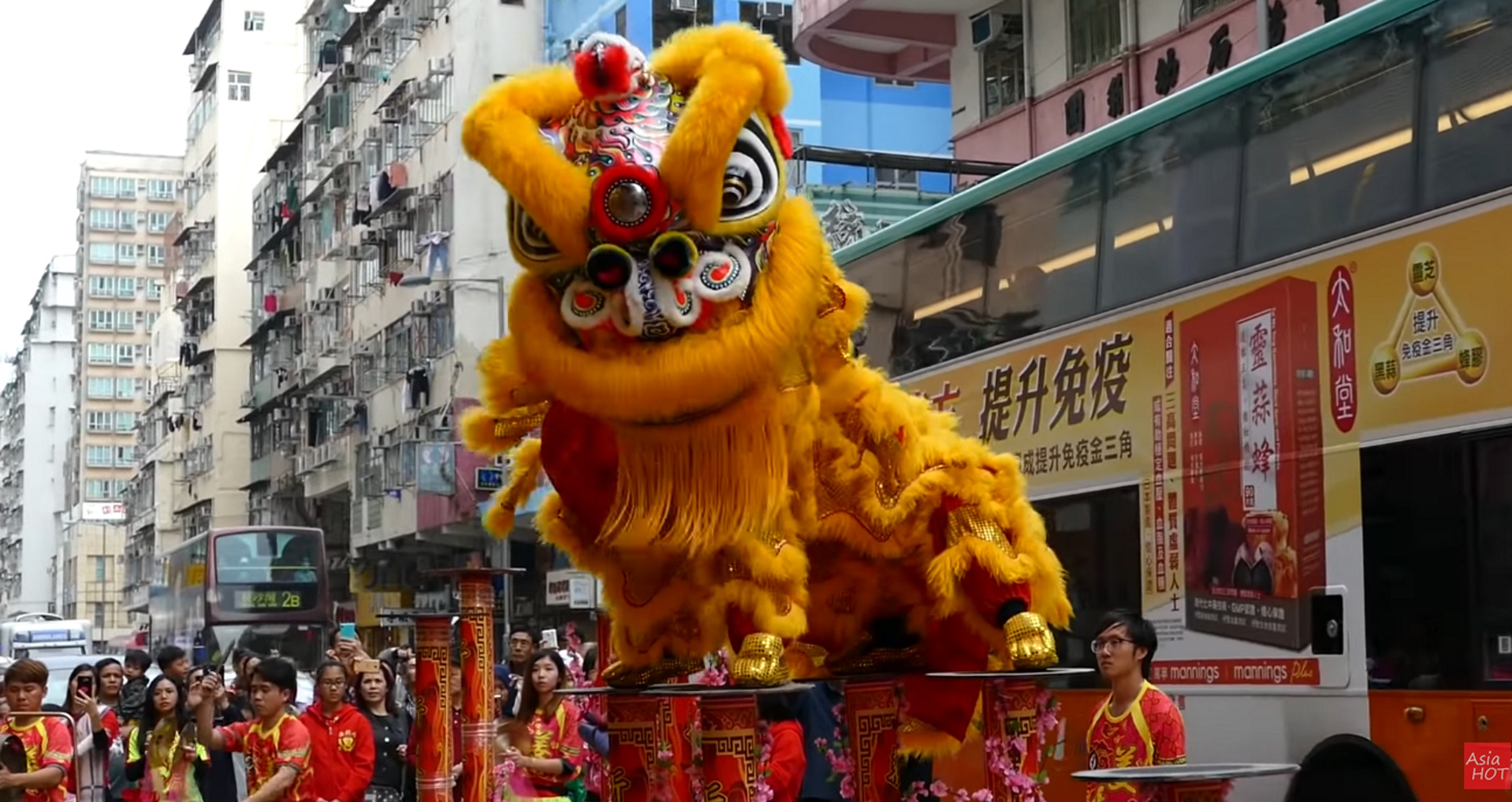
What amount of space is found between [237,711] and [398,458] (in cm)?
2312

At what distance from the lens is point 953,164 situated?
637 inches

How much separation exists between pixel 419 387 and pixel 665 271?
28.5 m

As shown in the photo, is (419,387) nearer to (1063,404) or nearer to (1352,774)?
(1063,404)

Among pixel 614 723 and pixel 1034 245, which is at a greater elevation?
pixel 1034 245

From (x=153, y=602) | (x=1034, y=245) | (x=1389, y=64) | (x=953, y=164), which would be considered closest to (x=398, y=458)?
(x=153, y=602)

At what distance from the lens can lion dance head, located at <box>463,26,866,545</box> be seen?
18.0 feet

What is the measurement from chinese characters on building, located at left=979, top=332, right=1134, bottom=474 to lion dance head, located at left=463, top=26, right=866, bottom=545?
12.1 feet

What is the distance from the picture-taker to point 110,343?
76938 mm

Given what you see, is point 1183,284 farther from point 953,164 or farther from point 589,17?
point 589,17

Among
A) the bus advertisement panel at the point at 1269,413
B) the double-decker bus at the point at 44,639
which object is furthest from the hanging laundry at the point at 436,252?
the bus advertisement panel at the point at 1269,413

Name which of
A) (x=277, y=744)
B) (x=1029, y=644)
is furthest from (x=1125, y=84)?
(x=1029, y=644)

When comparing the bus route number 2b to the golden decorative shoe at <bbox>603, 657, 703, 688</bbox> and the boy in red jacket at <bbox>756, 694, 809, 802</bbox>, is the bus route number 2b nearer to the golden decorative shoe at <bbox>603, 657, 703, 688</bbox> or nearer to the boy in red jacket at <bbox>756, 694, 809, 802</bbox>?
the boy in red jacket at <bbox>756, 694, 809, 802</bbox>

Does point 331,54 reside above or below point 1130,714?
above

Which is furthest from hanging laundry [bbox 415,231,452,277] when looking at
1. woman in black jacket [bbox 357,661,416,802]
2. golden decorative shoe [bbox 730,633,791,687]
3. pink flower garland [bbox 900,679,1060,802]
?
golden decorative shoe [bbox 730,633,791,687]
